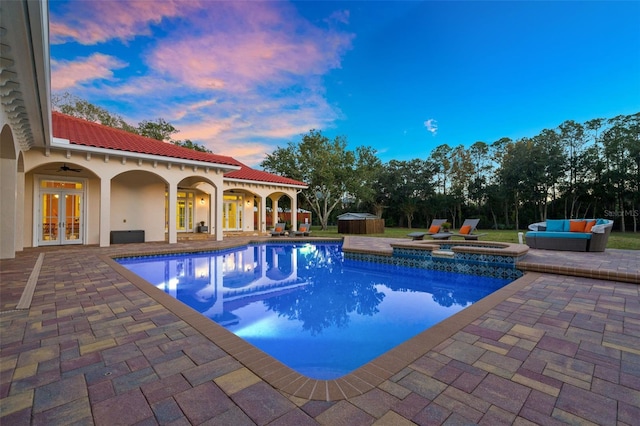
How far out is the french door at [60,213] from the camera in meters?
10.2

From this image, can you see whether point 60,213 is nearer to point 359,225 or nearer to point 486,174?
point 359,225

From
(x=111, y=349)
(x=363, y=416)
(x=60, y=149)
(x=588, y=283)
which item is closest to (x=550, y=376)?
(x=363, y=416)

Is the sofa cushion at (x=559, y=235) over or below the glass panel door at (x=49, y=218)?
below

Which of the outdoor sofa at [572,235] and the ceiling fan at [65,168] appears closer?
the outdoor sofa at [572,235]

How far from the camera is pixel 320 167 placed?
23078 mm

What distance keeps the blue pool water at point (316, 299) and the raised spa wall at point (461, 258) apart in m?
0.29

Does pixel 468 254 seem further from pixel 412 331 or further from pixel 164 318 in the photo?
pixel 164 318

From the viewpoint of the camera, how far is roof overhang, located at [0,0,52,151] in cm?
315

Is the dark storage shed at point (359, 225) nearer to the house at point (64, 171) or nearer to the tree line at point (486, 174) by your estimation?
the tree line at point (486, 174)

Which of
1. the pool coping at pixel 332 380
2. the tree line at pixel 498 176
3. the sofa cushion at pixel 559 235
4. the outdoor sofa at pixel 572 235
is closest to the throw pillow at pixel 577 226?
the outdoor sofa at pixel 572 235

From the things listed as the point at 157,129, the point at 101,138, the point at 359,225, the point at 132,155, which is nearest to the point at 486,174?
the point at 359,225

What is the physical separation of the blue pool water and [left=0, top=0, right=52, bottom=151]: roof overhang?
161 inches

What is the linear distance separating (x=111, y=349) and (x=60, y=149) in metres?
9.88

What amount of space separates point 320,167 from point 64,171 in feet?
52.2
